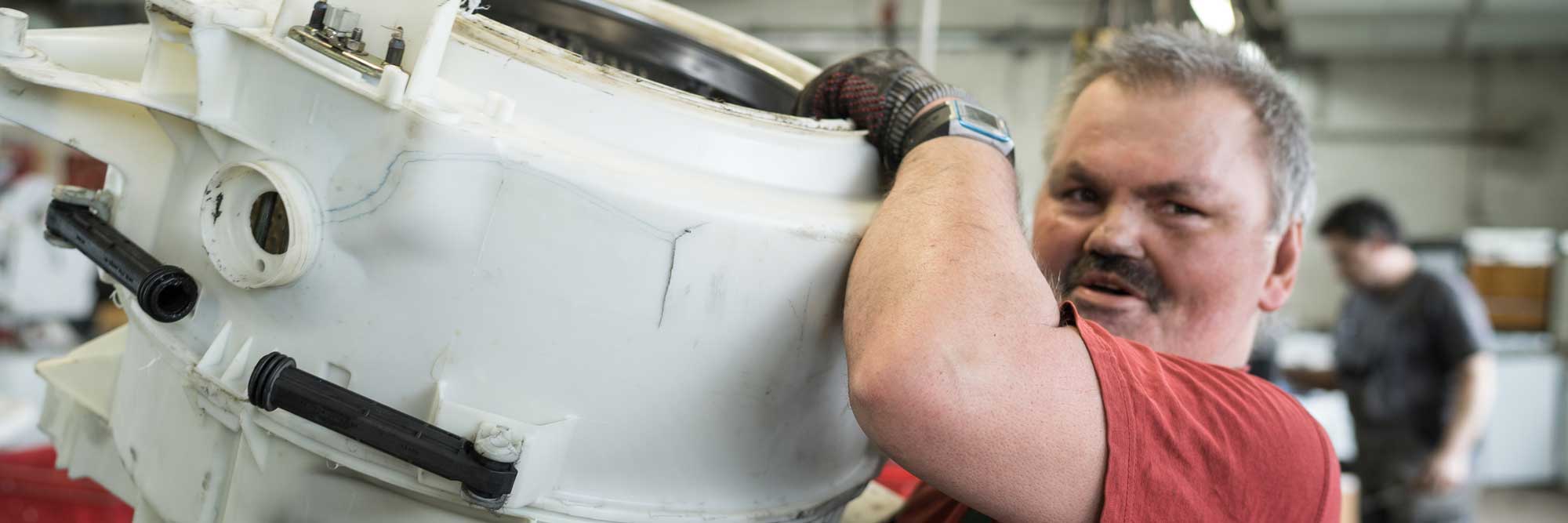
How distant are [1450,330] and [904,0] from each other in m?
3.92

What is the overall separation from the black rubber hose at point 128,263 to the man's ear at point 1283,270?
3.37 feet

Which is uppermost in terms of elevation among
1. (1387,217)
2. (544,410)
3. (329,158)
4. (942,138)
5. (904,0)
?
(904,0)

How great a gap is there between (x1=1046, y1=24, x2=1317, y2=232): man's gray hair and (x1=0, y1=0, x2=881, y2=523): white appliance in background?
524 mm

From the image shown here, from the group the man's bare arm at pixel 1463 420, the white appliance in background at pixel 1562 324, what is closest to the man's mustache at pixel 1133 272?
the man's bare arm at pixel 1463 420

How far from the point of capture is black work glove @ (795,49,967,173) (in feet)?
2.74

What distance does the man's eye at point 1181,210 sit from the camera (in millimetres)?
1073

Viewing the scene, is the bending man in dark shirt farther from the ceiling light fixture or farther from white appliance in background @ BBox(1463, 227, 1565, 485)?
white appliance in background @ BBox(1463, 227, 1565, 485)

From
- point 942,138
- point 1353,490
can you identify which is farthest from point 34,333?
point 1353,490

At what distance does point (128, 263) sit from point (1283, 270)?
3.65 feet

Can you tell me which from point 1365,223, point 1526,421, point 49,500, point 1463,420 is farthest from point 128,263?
point 1526,421

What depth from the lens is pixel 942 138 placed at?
81cm

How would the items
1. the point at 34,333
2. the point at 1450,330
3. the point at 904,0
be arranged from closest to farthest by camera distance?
the point at 1450,330, the point at 34,333, the point at 904,0

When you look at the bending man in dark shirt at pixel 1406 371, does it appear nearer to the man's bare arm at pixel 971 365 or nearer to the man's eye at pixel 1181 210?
the man's eye at pixel 1181 210

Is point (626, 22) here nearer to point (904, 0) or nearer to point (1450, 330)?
point (1450, 330)
